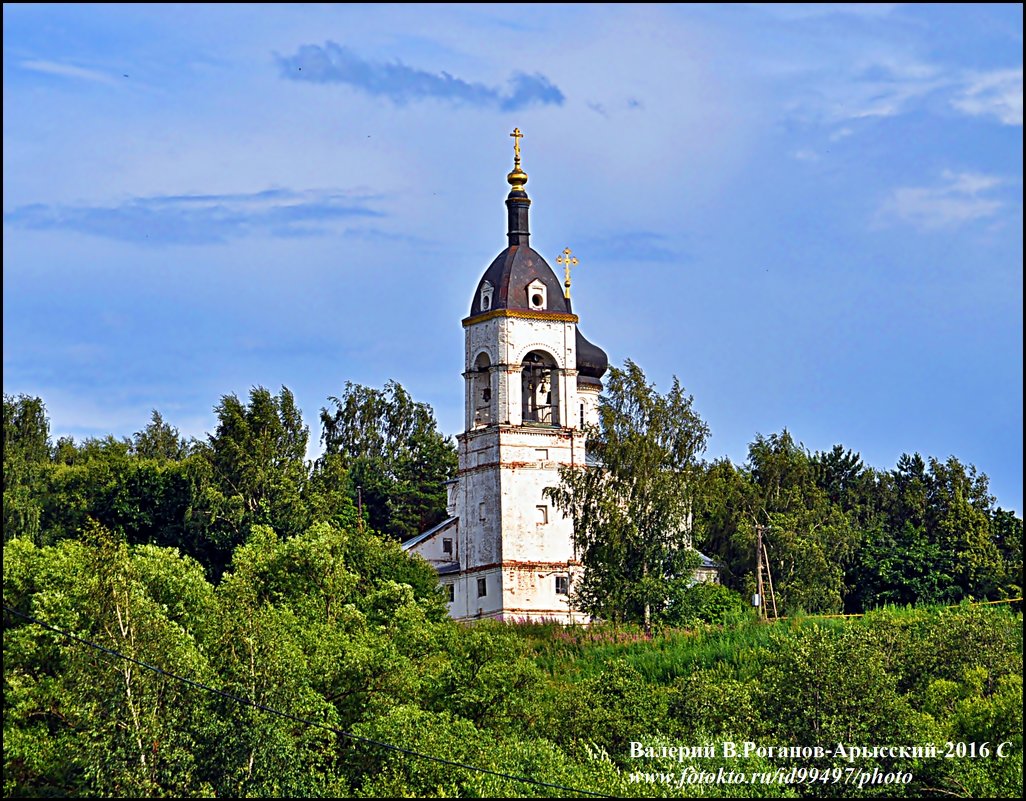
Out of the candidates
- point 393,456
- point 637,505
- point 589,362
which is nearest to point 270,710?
point 637,505

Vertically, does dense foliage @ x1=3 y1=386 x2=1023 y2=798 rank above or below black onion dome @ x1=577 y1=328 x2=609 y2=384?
below

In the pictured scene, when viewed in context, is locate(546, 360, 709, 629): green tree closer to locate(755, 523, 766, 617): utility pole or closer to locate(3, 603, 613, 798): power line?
locate(755, 523, 766, 617): utility pole

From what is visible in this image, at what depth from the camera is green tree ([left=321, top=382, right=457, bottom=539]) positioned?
85875 millimetres

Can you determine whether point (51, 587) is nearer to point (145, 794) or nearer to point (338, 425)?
point (145, 794)

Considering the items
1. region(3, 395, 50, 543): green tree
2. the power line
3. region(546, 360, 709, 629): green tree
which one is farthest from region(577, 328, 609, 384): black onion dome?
the power line

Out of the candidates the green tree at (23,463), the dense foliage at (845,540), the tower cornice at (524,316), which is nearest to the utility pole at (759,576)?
the dense foliage at (845,540)

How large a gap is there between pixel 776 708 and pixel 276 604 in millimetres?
14304

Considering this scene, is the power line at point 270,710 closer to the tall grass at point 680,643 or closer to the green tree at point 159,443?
the tall grass at point 680,643

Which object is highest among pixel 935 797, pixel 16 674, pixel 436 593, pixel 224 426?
pixel 224 426

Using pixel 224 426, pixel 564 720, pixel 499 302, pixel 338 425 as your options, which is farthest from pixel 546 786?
pixel 338 425

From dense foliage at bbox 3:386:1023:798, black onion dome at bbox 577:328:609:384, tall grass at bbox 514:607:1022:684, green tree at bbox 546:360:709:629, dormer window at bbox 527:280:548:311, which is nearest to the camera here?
dense foliage at bbox 3:386:1023:798

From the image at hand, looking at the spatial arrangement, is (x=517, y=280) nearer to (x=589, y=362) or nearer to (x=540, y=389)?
(x=540, y=389)

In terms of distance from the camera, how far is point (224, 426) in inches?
2788

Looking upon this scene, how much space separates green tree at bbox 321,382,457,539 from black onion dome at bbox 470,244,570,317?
18.0 m
